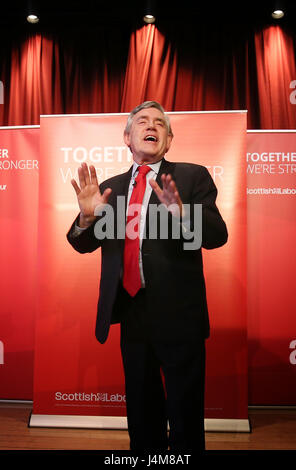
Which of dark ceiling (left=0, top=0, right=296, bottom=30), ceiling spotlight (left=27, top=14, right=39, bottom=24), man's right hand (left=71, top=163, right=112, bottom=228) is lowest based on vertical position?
man's right hand (left=71, top=163, right=112, bottom=228)

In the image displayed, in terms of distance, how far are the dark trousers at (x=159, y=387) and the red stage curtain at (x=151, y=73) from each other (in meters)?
1.96

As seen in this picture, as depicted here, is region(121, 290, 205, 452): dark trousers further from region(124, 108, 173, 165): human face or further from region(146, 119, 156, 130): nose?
region(146, 119, 156, 130): nose

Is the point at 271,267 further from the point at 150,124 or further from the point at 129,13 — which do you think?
the point at 129,13

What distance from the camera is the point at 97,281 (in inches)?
114

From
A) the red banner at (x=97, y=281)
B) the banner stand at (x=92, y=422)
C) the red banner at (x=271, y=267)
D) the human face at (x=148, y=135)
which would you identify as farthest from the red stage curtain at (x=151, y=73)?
the banner stand at (x=92, y=422)

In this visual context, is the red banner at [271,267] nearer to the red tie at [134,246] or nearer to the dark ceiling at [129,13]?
the dark ceiling at [129,13]

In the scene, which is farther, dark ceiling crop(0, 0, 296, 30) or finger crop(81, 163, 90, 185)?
dark ceiling crop(0, 0, 296, 30)

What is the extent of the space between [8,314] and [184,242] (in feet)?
6.03

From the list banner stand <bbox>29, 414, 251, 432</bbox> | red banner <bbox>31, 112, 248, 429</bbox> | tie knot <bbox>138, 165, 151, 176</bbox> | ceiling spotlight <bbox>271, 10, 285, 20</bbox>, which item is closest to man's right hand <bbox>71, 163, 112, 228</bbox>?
tie knot <bbox>138, 165, 151, 176</bbox>

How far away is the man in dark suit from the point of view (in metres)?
2.10

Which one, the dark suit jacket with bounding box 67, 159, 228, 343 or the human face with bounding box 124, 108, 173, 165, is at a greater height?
the human face with bounding box 124, 108, 173, 165

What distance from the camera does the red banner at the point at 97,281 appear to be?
2.78 metres

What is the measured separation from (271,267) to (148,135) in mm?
1572

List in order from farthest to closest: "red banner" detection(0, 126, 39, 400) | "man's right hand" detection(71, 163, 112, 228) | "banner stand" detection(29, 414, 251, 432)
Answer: "red banner" detection(0, 126, 39, 400)
"banner stand" detection(29, 414, 251, 432)
"man's right hand" detection(71, 163, 112, 228)
